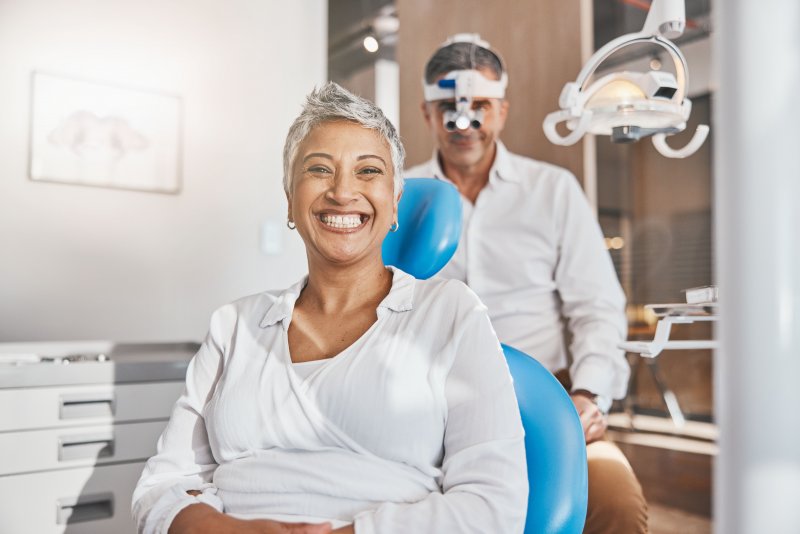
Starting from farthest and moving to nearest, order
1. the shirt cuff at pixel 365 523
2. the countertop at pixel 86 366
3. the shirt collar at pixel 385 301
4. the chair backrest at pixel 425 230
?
the countertop at pixel 86 366 → the chair backrest at pixel 425 230 → the shirt collar at pixel 385 301 → the shirt cuff at pixel 365 523

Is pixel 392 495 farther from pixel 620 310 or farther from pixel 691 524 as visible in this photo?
pixel 691 524

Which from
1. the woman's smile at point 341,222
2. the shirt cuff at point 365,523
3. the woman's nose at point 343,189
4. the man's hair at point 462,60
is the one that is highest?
the man's hair at point 462,60

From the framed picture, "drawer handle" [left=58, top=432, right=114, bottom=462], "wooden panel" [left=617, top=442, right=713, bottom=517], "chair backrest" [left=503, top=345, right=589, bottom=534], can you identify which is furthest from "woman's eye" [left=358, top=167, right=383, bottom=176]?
"wooden panel" [left=617, top=442, right=713, bottom=517]

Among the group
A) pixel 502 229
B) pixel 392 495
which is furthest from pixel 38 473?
pixel 502 229

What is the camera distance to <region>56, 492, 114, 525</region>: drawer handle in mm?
1733

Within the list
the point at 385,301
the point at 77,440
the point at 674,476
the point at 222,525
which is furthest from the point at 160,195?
the point at 674,476

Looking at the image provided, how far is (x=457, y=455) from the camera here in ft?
3.13

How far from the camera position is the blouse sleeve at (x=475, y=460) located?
0.89m

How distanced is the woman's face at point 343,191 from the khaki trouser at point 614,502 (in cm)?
67

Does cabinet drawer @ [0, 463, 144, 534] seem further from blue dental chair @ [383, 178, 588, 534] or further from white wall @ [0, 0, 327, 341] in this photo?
blue dental chair @ [383, 178, 588, 534]

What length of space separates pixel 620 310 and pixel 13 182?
75.4 inches

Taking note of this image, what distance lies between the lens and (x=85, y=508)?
70.4 inches

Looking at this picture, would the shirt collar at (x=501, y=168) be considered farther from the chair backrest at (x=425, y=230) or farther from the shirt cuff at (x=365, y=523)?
the shirt cuff at (x=365, y=523)

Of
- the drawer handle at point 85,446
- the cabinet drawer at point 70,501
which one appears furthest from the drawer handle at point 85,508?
the drawer handle at point 85,446
